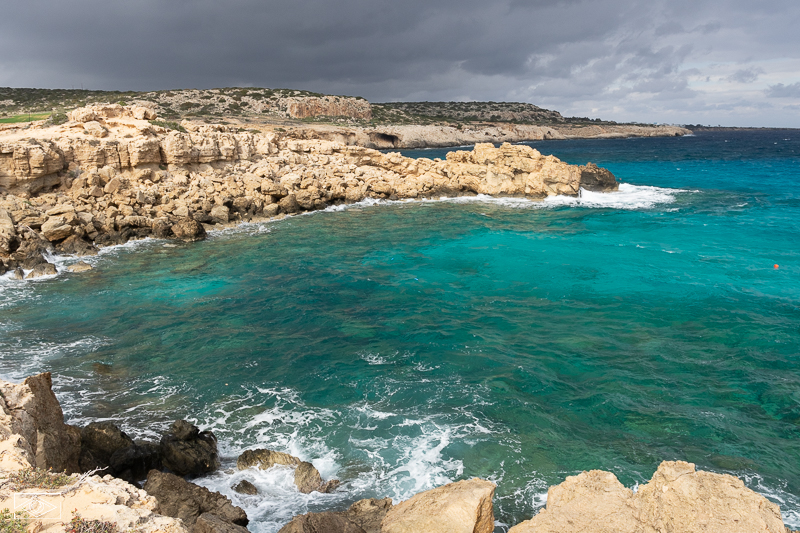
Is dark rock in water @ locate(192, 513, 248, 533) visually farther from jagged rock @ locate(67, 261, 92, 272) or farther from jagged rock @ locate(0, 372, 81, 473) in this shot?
jagged rock @ locate(67, 261, 92, 272)

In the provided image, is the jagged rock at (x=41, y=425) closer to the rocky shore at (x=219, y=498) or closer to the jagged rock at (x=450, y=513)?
the rocky shore at (x=219, y=498)

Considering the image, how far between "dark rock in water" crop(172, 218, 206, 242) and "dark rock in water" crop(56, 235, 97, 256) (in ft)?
13.9

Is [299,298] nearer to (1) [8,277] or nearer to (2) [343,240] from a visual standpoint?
(2) [343,240]

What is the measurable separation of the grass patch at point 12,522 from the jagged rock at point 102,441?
4.89m

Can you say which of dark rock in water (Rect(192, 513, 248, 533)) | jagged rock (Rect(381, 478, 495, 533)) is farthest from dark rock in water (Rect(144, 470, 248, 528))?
jagged rock (Rect(381, 478, 495, 533))

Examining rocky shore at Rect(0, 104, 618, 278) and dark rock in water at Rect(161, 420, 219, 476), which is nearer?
dark rock in water at Rect(161, 420, 219, 476)

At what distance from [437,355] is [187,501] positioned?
28.3ft

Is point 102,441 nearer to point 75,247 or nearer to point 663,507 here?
point 663,507

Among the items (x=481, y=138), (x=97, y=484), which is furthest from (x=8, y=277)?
(x=481, y=138)

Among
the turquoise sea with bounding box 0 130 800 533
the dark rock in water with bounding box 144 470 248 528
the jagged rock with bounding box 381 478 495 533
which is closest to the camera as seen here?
the jagged rock with bounding box 381 478 495 533

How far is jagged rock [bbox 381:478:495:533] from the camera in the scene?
7227 mm

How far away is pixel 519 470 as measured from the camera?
1064cm

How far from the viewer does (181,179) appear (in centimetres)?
3447

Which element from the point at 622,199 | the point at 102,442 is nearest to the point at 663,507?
the point at 102,442
